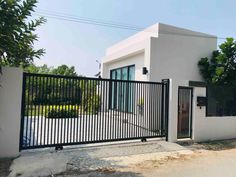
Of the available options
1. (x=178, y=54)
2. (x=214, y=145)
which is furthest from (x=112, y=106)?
(x=178, y=54)

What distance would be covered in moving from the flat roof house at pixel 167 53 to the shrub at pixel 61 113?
472cm

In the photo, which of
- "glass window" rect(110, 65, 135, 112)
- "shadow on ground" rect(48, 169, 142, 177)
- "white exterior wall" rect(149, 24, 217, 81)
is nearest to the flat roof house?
"white exterior wall" rect(149, 24, 217, 81)

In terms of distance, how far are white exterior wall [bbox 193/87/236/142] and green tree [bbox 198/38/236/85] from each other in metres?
2.37

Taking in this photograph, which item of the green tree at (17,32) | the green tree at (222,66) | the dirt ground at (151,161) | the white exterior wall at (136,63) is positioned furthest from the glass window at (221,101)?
the green tree at (17,32)

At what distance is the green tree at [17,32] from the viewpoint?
5.38 m

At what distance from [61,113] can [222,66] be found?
872 centimetres

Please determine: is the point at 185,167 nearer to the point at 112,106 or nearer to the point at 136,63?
the point at 112,106

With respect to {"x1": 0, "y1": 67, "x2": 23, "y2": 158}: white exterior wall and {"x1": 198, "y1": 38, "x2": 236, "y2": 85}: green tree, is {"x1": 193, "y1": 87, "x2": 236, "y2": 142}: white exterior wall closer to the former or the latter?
{"x1": 198, "y1": 38, "x2": 236, "y2": 85}: green tree

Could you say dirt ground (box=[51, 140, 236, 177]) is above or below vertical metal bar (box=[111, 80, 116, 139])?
below

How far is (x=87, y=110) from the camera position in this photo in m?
7.92

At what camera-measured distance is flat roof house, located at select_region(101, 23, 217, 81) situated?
441 inches

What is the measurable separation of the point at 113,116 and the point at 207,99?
3941mm

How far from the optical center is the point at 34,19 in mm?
5895

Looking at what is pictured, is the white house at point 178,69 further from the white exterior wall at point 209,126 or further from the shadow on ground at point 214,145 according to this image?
the shadow on ground at point 214,145
